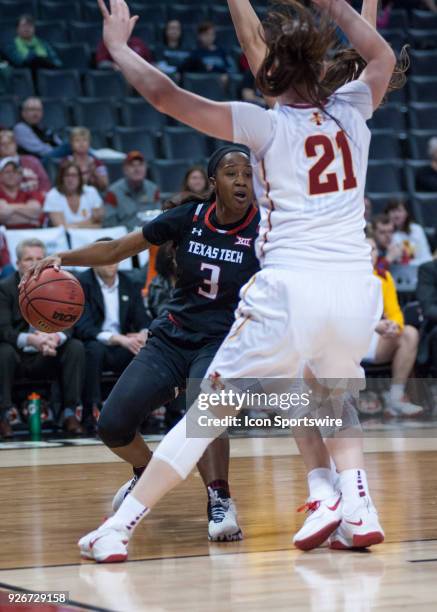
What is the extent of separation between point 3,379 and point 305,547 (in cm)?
496

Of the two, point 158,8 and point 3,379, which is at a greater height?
point 158,8

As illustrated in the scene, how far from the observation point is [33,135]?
1169 centimetres

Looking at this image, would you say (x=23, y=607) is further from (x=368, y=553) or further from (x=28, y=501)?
(x=28, y=501)

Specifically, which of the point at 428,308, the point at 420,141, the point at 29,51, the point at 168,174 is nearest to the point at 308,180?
the point at 428,308

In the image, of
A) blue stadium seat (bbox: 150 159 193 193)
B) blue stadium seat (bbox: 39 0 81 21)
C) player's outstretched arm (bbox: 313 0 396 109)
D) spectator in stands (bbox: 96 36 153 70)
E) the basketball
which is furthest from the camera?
blue stadium seat (bbox: 39 0 81 21)

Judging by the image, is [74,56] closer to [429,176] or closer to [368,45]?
[429,176]

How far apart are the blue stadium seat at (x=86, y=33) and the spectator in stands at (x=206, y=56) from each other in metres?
1.12

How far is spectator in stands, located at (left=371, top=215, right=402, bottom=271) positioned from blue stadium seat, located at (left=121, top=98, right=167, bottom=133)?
10.7ft

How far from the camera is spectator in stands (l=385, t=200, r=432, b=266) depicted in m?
11.0

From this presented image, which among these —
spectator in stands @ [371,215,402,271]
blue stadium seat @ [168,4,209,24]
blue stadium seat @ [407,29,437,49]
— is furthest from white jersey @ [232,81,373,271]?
blue stadium seat @ [407,29,437,49]

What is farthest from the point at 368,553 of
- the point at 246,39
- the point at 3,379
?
the point at 3,379

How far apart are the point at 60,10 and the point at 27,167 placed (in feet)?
12.7

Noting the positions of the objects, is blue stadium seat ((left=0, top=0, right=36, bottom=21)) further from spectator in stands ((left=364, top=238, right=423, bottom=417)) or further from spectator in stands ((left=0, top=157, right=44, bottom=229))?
spectator in stands ((left=364, top=238, right=423, bottom=417))

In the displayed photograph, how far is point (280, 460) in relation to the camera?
7293 mm
